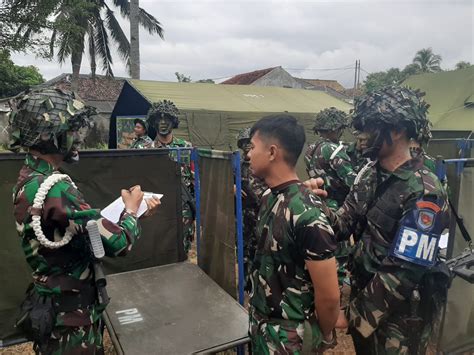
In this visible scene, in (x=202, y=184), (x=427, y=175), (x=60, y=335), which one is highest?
(x=427, y=175)

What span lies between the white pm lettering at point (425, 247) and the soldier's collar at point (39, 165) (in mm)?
1848

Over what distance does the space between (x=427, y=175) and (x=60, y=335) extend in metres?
2.08

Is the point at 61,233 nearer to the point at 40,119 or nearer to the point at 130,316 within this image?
the point at 40,119

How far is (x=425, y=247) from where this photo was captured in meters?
1.83

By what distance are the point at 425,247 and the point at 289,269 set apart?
699 mm

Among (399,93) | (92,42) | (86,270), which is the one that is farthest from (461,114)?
(92,42)

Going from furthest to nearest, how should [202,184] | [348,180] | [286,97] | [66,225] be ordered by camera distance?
[286,97], [348,180], [202,184], [66,225]

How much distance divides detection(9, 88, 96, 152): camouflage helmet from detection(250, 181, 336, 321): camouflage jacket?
1.06 metres

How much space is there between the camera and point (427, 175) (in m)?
1.97

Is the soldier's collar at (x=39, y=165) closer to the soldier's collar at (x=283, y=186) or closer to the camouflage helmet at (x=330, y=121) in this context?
the soldier's collar at (x=283, y=186)

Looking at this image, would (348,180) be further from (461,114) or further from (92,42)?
(92,42)

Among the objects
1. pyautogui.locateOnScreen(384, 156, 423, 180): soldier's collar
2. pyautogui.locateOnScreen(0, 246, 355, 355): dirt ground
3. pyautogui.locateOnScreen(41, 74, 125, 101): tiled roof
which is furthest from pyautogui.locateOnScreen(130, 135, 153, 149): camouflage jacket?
pyautogui.locateOnScreen(41, 74, 125, 101): tiled roof

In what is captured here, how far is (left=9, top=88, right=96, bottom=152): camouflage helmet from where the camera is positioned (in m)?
1.79

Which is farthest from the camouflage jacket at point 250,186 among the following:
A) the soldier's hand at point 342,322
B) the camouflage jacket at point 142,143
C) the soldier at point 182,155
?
the soldier's hand at point 342,322
